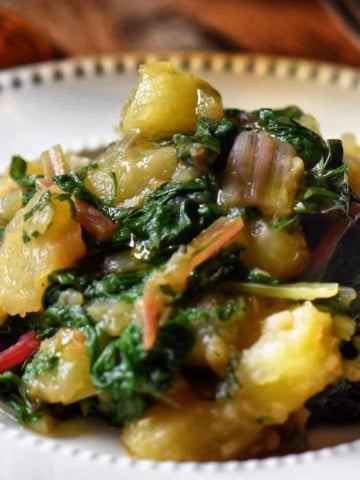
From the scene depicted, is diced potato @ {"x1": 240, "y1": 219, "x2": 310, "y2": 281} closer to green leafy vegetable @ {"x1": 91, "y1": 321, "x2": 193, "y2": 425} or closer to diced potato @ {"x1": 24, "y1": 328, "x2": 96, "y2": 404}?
green leafy vegetable @ {"x1": 91, "y1": 321, "x2": 193, "y2": 425}

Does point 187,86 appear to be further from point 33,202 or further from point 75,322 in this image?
point 75,322

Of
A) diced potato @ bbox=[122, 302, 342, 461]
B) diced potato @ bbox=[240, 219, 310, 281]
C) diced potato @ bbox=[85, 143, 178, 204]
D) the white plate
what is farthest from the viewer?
the white plate

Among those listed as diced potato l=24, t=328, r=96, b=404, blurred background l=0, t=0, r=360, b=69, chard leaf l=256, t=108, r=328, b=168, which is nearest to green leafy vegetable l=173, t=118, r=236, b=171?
chard leaf l=256, t=108, r=328, b=168

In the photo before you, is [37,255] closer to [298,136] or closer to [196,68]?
[298,136]

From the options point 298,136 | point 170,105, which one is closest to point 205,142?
point 170,105

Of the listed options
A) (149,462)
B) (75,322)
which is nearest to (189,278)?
(75,322)

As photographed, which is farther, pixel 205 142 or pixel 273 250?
pixel 205 142
